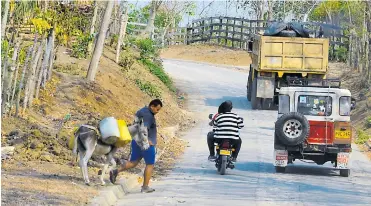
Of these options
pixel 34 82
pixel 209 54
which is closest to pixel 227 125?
pixel 34 82

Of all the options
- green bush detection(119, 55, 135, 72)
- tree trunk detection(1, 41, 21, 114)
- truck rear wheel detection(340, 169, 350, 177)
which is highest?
tree trunk detection(1, 41, 21, 114)

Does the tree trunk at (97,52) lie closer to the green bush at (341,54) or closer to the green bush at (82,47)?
the green bush at (82,47)

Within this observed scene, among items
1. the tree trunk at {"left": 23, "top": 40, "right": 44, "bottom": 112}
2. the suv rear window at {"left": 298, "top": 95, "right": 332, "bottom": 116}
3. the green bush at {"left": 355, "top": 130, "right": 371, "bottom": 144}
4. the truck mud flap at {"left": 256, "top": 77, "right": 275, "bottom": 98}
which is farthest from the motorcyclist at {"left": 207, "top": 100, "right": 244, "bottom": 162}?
the truck mud flap at {"left": 256, "top": 77, "right": 275, "bottom": 98}

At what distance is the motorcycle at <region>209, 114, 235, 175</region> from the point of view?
57.2 feet

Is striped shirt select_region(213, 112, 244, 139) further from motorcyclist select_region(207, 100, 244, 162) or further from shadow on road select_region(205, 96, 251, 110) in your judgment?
shadow on road select_region(205, 96, 251, 110)

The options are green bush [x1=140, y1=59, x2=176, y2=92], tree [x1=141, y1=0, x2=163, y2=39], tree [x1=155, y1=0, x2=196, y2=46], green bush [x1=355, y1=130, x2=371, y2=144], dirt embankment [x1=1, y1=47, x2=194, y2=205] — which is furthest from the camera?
tree [x1=155, y1=0, x2=196, y2=46]

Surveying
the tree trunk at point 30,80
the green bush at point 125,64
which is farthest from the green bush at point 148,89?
the tree trunk at point 30,80

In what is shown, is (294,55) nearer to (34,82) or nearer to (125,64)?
(125,64)

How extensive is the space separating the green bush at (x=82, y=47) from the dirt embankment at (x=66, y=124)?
1.26 ft

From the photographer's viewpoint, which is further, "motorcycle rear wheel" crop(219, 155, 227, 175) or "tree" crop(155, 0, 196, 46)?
"tree" crop(155, 0, 196, 46)

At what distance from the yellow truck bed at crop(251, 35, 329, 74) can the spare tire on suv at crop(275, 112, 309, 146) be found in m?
13.1

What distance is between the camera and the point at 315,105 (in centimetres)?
1861

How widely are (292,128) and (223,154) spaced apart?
1.57 meters

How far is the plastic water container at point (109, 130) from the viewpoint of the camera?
14078 millimetres
